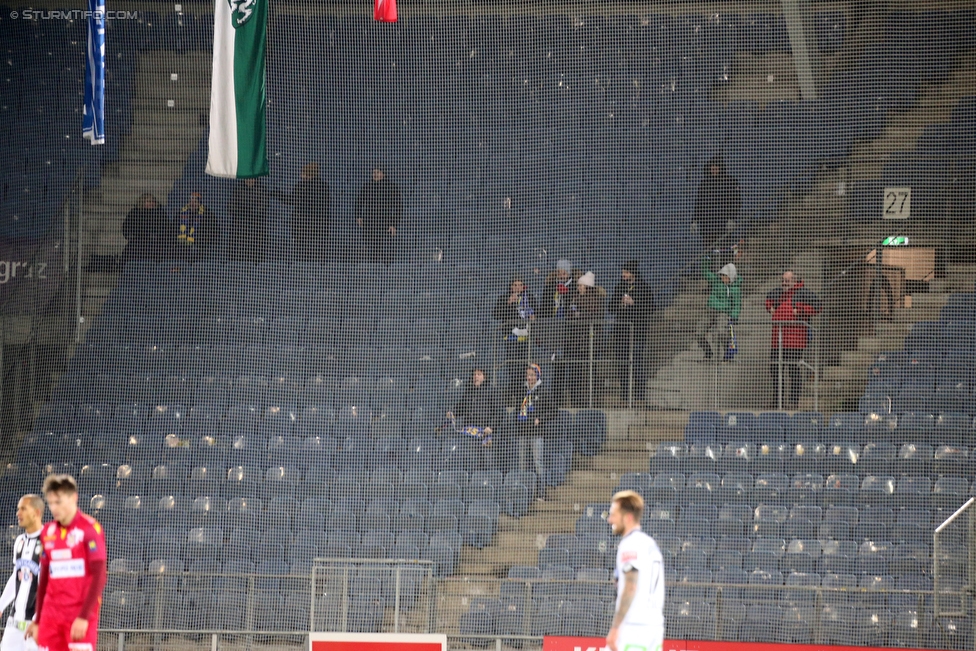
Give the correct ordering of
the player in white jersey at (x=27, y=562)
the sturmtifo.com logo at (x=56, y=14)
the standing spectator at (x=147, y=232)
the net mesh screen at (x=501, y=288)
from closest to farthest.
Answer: the player in white jersey at (x=27, y=562)
the net mesh screen at (x=501, y=288)
the standing spectator at (x=147, y=232)
the sturmtifo.com logo at (x=56, y=14)

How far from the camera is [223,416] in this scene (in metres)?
14.2

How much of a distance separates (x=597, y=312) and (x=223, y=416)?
13.9 feet

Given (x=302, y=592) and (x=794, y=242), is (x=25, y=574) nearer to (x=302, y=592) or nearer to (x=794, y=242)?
(x=302, y=592)

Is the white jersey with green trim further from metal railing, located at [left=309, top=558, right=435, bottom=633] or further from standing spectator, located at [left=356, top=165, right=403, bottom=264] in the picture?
standing spectator, located at [left=356, top=165, right=403, bottom=264]

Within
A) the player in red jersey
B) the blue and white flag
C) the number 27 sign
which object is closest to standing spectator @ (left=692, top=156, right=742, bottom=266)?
the number 27 sign

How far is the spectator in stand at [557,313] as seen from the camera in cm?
1425

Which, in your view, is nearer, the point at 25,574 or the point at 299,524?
the point at 25,574

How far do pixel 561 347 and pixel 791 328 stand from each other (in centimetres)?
252

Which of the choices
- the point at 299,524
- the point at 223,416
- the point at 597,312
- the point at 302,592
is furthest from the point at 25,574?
the point at 597,312

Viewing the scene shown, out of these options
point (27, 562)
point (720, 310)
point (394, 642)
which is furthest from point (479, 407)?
point (27, 562)

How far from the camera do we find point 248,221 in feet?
49.9

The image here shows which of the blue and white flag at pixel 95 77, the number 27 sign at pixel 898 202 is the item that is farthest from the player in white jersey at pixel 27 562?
the number 27 sign at pixel 898 202

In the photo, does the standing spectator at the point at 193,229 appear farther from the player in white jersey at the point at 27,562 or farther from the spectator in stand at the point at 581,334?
the player in white jersey at the point at 27,562

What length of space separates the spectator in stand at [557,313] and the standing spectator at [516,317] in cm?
18
